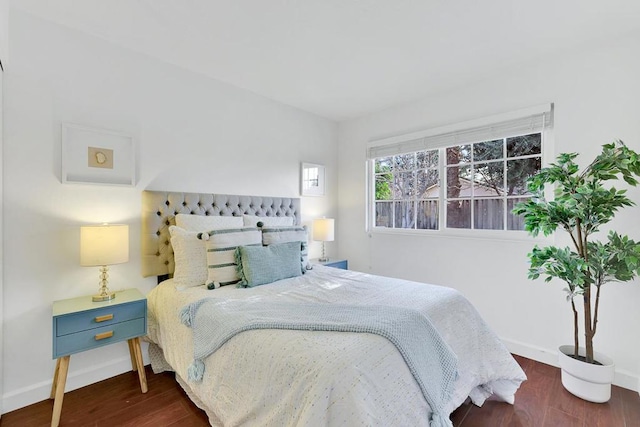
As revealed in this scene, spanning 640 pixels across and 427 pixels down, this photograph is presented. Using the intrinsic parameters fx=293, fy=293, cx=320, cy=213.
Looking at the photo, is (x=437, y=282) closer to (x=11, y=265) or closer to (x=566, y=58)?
(x=566, y=58)

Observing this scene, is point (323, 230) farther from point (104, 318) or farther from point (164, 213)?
point (104, 318)

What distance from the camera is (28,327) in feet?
6.41

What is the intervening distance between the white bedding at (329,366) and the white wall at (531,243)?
37.6 inches

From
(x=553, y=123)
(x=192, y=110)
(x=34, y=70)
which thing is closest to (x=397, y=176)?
(x=553, y=123)

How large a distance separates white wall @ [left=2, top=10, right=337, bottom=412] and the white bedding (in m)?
0.68

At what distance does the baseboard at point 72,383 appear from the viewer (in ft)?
6.15

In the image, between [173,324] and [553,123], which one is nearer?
[173,324]

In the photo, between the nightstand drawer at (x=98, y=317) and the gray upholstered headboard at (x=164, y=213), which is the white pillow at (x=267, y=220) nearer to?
the gray upholstered headboard at (x=164, y=213)

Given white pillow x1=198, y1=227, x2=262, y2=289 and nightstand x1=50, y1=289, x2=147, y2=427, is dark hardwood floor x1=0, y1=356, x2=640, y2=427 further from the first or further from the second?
white pillow x1=198, y1=227, x2=262, y2=289

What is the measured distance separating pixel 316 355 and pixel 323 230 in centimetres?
245

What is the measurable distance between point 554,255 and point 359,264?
217 cm

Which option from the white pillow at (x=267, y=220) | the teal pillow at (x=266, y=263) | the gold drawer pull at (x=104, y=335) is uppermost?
the white pillow at (x=267, y=220)

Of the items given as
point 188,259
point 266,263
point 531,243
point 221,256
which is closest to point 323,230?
point 266,263

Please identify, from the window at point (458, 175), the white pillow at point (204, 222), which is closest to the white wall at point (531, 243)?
the window at point (458, 175)
